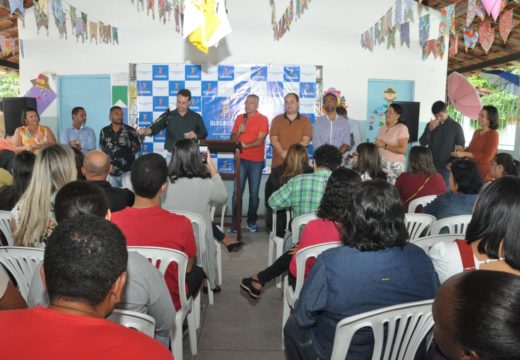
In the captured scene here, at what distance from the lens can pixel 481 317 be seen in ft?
2.90

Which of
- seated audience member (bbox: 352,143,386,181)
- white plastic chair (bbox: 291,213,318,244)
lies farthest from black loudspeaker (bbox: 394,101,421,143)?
white plastic chair (bbox: 291,213,318,244)

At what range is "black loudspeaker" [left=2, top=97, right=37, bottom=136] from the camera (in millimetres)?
6258

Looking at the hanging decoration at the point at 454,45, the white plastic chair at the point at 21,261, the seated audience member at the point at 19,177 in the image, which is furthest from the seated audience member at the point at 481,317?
the hanging decoration at the point at 454,45

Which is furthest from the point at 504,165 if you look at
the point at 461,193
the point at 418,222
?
the point at 418,222

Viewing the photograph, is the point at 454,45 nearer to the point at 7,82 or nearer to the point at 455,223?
the point at 455,223

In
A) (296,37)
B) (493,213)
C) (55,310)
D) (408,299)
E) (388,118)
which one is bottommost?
(408,299)

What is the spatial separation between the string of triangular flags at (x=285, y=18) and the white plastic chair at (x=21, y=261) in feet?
16.0

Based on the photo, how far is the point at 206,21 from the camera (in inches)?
169

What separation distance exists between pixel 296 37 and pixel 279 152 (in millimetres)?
1971

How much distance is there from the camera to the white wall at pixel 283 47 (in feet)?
21.2

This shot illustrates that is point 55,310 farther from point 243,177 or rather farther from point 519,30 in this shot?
point 519,30

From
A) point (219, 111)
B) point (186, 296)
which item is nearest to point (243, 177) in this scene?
point (219, 111)

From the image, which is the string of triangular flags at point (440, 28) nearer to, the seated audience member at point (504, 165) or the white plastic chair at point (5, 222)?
the seated audience member at point (504, 165)

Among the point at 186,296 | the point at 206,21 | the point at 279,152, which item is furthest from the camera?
the point at 279,152
